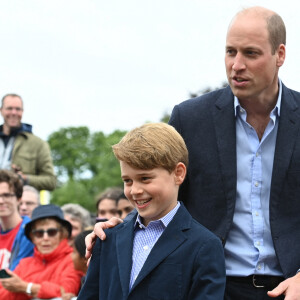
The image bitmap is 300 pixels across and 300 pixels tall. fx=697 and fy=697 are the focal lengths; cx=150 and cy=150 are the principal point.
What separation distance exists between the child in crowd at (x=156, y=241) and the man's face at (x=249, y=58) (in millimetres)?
536

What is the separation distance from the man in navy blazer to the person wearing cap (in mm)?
3284

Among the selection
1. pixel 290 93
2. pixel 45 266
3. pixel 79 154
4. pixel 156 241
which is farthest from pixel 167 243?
pixel 79 154

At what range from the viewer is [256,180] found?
376 cm

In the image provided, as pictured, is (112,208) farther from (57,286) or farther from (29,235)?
(57,286)

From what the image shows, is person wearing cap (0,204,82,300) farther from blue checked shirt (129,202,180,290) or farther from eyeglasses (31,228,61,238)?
blue checked shirt (129,202,180,290)

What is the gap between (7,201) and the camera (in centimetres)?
799

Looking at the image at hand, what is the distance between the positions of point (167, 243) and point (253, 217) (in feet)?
2.18

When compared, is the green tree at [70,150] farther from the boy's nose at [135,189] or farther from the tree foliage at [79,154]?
the boy's nose at [135,189]

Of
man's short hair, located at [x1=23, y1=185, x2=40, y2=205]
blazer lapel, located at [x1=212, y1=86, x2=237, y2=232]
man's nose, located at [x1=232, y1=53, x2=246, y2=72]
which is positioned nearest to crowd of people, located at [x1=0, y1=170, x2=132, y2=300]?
man's short hair, located at [x1=23, y1=185, x2=40, y2=205]

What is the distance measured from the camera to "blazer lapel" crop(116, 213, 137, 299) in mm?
3242

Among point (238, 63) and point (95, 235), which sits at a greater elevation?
point (238, 63)

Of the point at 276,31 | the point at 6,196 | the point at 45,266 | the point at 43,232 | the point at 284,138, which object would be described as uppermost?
the point at 276,31

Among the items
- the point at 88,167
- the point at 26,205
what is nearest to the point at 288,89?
the point at 26,205

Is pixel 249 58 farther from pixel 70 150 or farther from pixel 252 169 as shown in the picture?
pixel 70 150
